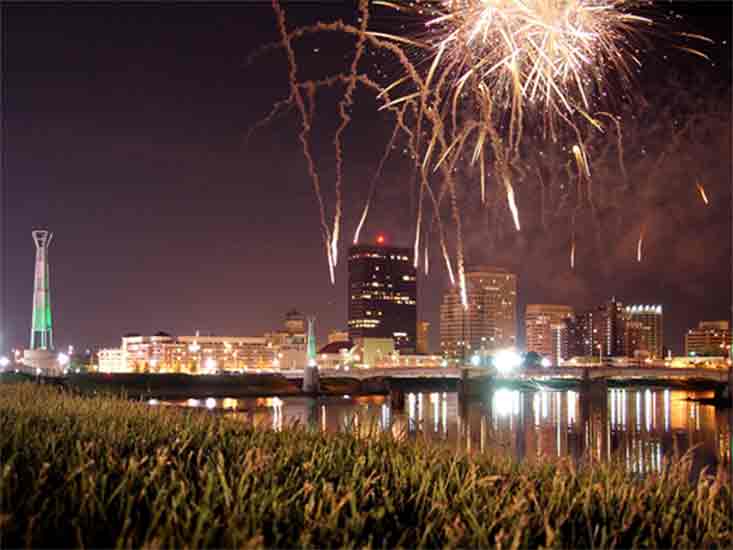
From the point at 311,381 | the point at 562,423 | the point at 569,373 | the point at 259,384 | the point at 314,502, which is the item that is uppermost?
the point at 314,502

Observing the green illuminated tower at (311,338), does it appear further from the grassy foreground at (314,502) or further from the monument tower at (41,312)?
the grassy foreground at (314,502)

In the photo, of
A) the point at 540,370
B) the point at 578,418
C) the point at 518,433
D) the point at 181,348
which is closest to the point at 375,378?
the point at 540,370

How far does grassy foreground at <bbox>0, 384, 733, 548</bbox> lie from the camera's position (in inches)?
336

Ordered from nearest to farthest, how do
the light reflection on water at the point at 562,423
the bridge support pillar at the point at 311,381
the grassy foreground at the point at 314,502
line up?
the grassy foreground at the point at 314,502
the light reflection on water at the point at 562,423
the bridge support pillar at the point at 311,381

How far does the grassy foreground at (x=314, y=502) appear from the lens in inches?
336

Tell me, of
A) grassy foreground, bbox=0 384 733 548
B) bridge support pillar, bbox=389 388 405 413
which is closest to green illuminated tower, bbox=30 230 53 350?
bridge support pillar, bbox=389 388 405 413

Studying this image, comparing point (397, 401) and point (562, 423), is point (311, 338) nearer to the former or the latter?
point (397, 401)

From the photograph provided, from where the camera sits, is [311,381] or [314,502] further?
[311,381]

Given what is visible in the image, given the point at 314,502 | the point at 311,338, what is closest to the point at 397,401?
the point at 311,338

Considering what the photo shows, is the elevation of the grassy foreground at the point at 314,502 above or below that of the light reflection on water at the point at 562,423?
above

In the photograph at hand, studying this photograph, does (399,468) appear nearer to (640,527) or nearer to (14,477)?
(640,527)

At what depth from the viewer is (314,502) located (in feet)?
32.7

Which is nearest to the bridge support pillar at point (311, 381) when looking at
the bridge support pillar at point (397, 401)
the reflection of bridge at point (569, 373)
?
the reflection of bridge at point (569, 373)

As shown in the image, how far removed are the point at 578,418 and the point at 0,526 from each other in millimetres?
64852
